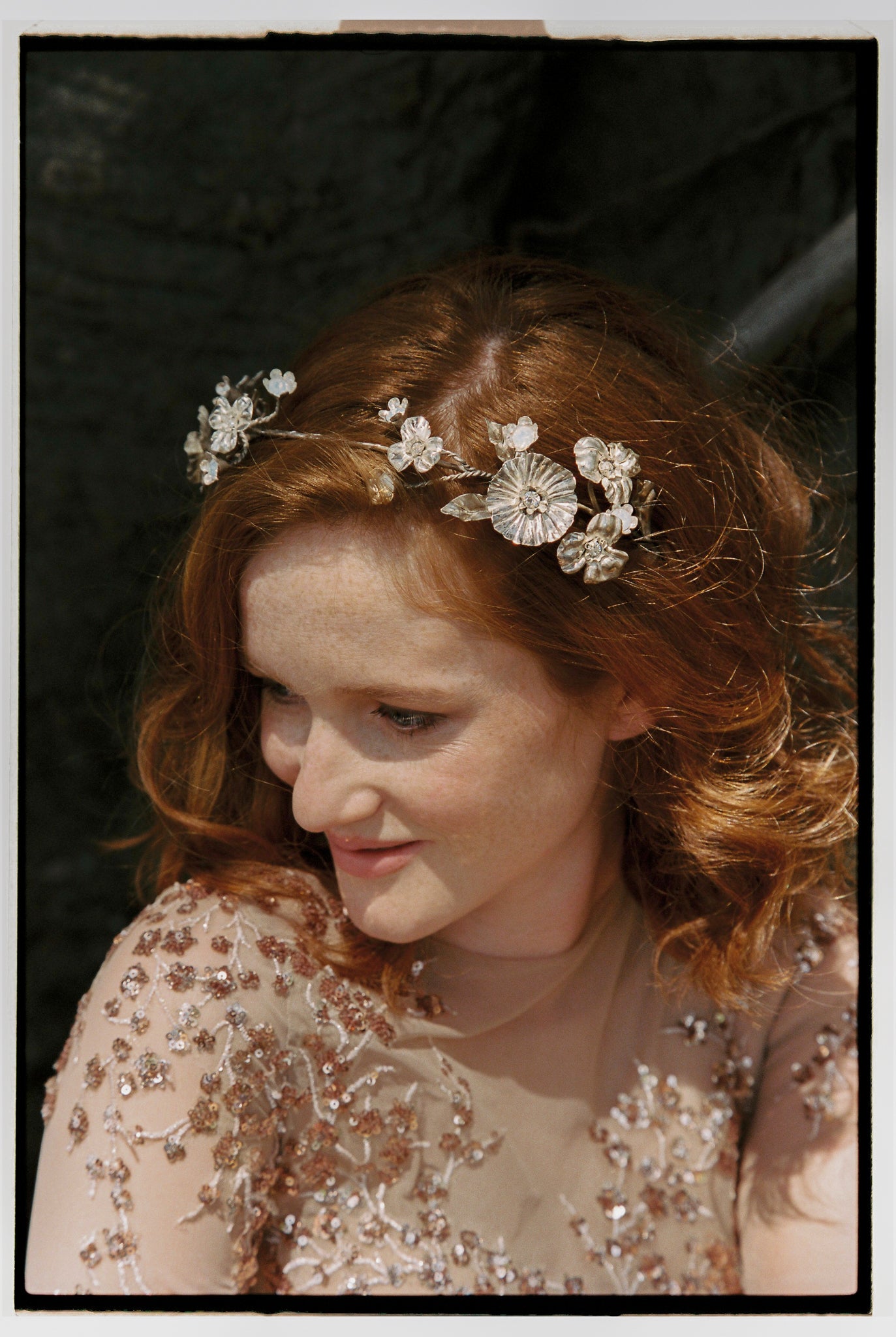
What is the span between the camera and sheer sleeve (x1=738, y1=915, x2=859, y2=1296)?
1.49m

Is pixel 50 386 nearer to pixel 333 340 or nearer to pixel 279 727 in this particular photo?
pixel 333 340

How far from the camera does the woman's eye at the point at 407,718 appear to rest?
1.24 metres

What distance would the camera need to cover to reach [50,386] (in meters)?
1.75

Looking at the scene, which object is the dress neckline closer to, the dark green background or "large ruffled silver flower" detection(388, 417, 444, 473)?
the dark green background

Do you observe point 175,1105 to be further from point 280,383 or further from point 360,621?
point 280,383

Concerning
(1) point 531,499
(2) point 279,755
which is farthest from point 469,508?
(2) point 279,755

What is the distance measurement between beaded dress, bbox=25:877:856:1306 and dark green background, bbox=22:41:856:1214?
0.32 meters

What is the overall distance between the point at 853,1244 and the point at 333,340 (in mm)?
1406

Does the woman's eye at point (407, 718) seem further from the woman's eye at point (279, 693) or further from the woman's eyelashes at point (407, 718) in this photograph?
the woman's eye at point (279, 693)

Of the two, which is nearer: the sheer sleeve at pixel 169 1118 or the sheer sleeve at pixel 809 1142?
the sheer sleeve at pixel 169 1118

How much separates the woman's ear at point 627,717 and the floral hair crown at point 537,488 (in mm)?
184

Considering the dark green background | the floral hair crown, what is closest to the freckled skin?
the floral hair crown

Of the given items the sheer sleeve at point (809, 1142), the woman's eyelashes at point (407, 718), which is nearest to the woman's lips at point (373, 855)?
the woman's eyelashes at point (407, 718)

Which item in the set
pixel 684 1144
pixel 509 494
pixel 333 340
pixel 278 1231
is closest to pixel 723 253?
pixel 333 340
